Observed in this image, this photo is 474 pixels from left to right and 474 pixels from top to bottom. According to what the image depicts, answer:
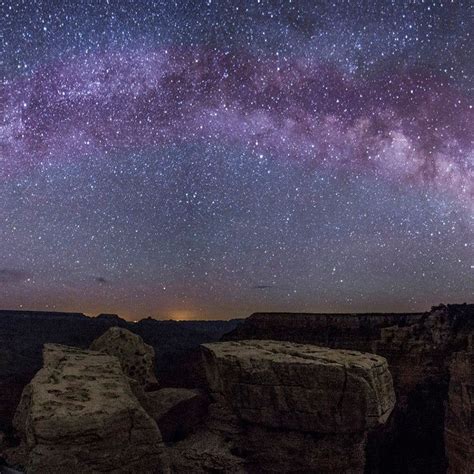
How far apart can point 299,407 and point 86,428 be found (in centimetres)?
433

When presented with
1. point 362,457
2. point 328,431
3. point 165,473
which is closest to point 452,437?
point 362,457

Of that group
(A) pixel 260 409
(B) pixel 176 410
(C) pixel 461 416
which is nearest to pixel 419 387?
(C) pixel 461 416

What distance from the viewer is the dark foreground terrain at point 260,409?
6906mm

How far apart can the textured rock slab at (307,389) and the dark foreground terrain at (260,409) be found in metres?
0.02

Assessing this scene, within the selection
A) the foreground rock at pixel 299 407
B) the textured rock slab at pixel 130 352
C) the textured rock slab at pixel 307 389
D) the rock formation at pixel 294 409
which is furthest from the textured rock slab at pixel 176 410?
the textured rock slab at pixel 307 389

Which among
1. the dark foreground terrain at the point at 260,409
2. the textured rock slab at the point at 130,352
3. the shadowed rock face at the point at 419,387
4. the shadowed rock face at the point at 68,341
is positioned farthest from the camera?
the shadowed rock face at the point at 68,341

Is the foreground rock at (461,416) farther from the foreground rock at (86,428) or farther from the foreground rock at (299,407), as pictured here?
the foreground rock at (86,428)

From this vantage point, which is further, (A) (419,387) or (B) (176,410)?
(A) (419,387)

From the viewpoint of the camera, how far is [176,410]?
12125mm

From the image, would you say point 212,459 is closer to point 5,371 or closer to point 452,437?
point 452,437

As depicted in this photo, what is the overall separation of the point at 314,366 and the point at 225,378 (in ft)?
6.60

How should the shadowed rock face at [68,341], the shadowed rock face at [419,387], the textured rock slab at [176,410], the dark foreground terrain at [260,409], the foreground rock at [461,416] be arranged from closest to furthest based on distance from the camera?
the dark foreground terrain at [260,409], the textured rock slab at [176,410], the foreground rock at [461,416], the shadowed rock face at [419,387], the shadowed rock face at [68,341]

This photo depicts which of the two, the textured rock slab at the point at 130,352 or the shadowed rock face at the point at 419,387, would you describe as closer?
the textured rock slab at the point at 130,352

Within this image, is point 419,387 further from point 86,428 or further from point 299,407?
point 86,428
